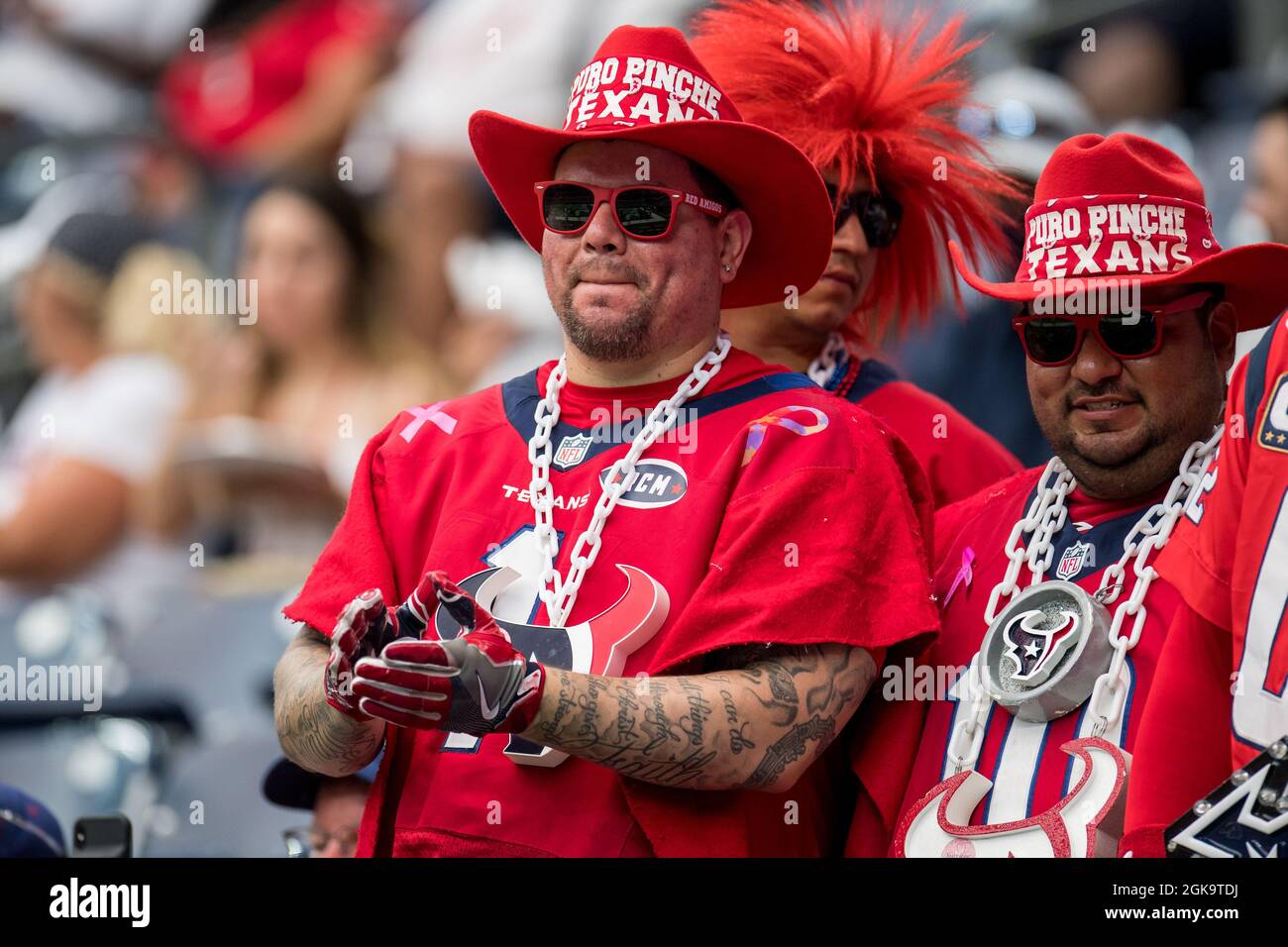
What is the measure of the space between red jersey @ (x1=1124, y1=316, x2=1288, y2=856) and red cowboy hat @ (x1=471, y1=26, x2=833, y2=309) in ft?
2.89

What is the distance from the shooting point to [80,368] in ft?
24.0

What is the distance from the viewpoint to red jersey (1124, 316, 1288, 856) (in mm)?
2521

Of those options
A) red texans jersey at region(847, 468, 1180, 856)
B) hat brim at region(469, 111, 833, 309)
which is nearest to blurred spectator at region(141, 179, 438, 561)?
hat brim at region(469, 111, 833, 309)

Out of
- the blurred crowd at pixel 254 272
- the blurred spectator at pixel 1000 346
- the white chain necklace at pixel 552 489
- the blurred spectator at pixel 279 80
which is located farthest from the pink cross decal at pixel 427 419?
the blurred spectator at pixel 279 80

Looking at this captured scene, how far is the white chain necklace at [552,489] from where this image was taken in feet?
9.62

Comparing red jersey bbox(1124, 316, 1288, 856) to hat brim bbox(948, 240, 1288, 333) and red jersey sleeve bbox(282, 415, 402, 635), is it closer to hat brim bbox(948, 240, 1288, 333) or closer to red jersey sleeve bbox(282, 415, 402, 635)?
hat brim bbox(948, 240, 1288, 333)

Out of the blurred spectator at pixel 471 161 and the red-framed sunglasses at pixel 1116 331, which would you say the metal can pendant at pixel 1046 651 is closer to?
the red-framed sunglasses at pixel 1116 331

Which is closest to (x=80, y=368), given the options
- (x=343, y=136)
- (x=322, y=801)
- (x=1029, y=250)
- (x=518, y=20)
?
(x=343, y=136)

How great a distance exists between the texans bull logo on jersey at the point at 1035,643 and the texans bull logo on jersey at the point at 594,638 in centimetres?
59
